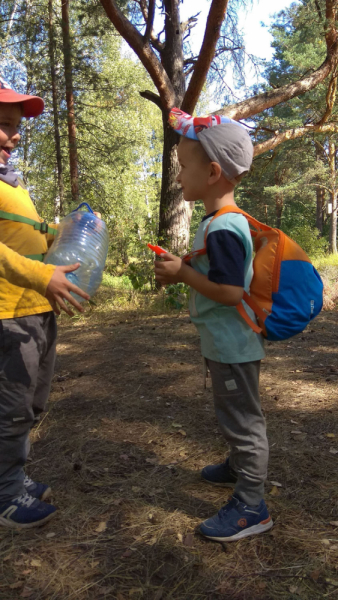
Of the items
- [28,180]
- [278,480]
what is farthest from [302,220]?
[278,480]

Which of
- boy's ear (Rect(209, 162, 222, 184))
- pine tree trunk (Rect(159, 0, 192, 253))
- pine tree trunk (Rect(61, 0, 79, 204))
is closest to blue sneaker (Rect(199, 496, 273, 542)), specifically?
boy's ear (Rect(209, 162, 222, 184))

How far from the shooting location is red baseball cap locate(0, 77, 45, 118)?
6.75 feet

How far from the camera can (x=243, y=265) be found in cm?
181

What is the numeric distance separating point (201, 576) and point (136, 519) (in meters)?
0.47

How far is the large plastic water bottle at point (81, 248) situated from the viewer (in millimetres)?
2223

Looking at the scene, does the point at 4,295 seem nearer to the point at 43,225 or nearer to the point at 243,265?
the point at 43,225

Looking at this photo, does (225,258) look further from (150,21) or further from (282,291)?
(150,21)

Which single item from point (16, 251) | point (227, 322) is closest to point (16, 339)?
point (16, 251)

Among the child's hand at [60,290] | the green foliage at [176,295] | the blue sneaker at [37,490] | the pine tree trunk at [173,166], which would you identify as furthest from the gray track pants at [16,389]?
the pine tree trunk at [173,166]

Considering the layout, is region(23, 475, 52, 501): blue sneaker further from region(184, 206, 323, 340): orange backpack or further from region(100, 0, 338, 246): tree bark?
region(100, 0, 338, 246): tree bark

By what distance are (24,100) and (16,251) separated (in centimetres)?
69

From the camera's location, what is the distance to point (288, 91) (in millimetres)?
9156

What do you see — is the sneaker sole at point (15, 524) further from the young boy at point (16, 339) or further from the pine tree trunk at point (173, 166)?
the pine tree trunk at point (173, 166)

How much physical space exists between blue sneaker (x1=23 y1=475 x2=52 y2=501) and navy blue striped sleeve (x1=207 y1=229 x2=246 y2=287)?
4.86ft
